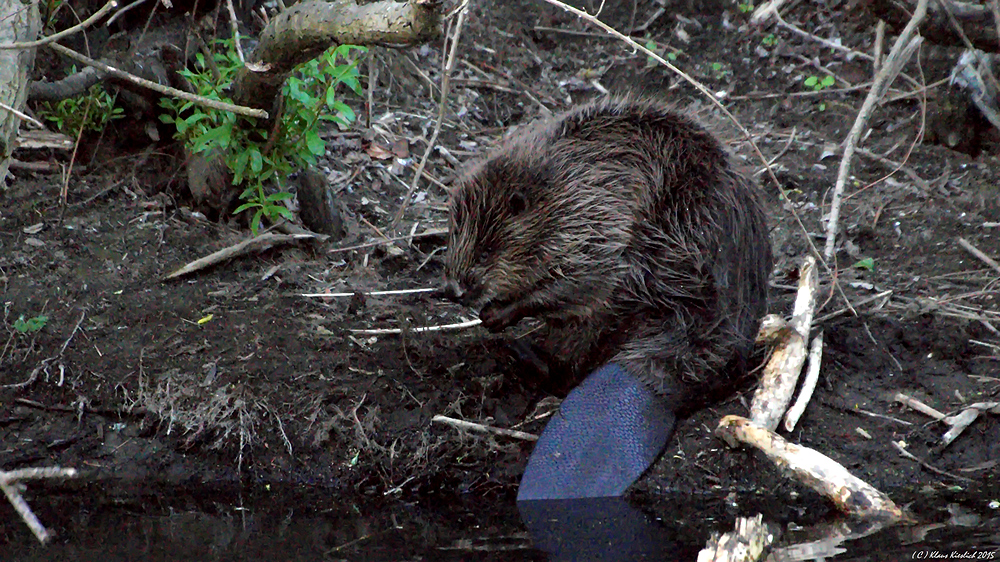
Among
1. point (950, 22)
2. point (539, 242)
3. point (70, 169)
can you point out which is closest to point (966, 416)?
point (950, 22)

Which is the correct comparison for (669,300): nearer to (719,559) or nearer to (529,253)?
(529,253)

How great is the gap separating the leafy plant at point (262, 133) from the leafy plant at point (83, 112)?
346mm

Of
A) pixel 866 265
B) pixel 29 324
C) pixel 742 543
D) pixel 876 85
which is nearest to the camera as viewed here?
pixel 742 543

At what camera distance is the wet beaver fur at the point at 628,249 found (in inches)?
118

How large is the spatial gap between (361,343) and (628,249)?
1.00m

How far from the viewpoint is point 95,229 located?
3770mm

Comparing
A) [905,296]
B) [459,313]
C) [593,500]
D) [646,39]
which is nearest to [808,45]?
[646,39]

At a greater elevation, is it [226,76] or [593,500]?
[226,76]

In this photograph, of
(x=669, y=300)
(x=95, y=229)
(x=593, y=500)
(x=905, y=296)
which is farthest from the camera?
(x=95, y=229)

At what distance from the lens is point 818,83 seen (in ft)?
17.5

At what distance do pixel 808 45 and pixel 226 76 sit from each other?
358cm

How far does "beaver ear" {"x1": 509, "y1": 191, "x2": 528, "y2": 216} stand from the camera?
10.0ft

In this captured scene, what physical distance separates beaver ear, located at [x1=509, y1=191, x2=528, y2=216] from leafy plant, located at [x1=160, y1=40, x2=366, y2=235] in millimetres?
827

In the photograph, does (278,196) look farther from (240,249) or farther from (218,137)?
(218,137)
